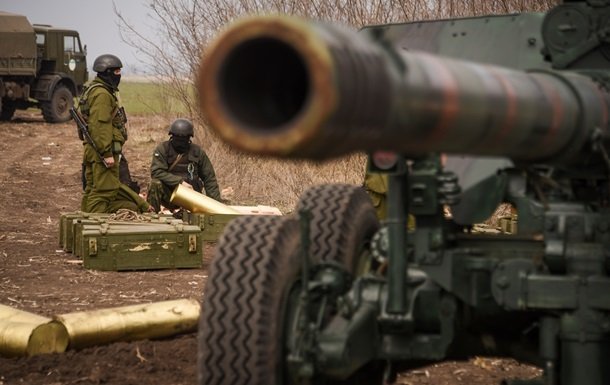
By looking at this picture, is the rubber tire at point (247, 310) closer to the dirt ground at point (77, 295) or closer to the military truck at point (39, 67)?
the dirt ground at point (77, 295)

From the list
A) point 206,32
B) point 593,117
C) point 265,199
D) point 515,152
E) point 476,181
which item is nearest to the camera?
point 515,152

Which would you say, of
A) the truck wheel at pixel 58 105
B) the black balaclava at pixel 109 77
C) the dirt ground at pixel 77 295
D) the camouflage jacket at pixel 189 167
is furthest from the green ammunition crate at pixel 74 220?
the truck wheel at pixel 58 105

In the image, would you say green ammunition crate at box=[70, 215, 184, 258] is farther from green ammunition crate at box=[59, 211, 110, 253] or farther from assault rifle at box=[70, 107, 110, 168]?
assault rifle at box=[70, 107, 110, 168]

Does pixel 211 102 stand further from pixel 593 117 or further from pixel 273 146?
pixel 593 117

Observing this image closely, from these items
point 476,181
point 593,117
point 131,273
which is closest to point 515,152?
point 593,117

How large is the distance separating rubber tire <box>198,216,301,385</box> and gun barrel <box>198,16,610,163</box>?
5.81ft

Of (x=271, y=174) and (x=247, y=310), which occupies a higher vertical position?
(x=271, y=174)

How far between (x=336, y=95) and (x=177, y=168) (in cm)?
1170

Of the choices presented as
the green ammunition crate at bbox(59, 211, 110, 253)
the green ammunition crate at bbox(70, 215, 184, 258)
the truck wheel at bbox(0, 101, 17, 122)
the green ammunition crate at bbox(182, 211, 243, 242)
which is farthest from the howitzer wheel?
the truck wheel at bbox(0, 101, 17, 122)

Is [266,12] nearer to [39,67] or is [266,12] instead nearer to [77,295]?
[77,295]

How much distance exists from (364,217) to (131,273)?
596 centimetres

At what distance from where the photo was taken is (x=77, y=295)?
1034 cm

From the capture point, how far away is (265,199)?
688 inches

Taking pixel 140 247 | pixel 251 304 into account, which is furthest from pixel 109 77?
pixel 251 304
